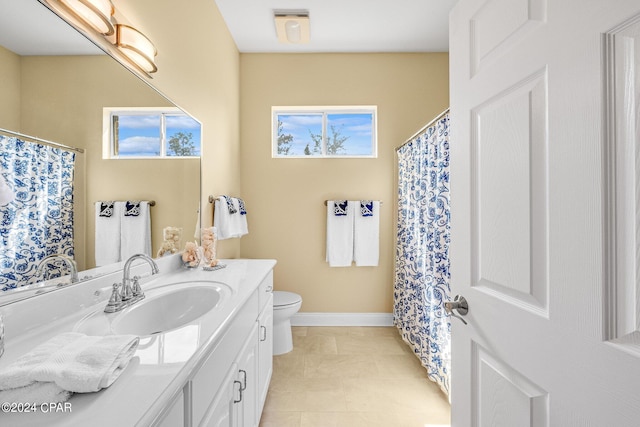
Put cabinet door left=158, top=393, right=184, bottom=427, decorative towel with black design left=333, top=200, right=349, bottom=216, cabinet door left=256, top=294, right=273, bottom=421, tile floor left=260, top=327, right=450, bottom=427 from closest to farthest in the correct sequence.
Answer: cabinet door left=158, top=393, right=184, bottom=427
cabinet door left=256, top=294, right=273, bottom=421
tile floor left=260, top=327, right=450, bottom=427
decorative towel with black design left=333, top=200, right=349, bottom=216

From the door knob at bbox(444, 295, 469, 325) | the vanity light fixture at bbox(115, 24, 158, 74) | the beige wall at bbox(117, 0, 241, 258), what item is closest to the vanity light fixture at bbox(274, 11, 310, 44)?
the beige wall at bbox(117, 0, 241, 258)

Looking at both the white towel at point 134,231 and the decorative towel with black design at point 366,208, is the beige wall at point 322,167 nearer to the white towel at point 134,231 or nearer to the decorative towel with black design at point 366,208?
the decorative towel with black design at point 366,208

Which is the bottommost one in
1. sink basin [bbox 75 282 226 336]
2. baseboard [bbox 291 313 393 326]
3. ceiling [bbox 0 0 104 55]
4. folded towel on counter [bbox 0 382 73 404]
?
baseboard [bbox 291 313 393 326]

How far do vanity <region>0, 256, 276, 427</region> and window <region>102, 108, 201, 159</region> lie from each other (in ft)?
1.77

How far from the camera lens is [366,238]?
9.22ft

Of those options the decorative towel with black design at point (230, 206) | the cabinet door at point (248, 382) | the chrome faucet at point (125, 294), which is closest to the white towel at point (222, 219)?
the decorative towel with black design at point (230, 206)

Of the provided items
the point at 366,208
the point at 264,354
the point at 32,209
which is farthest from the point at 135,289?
the point at 366,208

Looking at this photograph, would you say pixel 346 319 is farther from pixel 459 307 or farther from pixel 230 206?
pixel 459 307

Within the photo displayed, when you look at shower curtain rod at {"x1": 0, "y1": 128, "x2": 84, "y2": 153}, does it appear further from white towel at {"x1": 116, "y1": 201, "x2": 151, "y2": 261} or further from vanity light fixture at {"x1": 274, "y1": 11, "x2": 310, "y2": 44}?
vanity light fixture at {"x1": 274, "y1": 11, "x2": 310, "y2": 44}

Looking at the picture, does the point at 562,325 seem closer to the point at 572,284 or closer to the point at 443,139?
the point at 572,284

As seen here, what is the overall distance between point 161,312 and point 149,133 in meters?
0.85

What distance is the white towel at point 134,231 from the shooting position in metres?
1.22

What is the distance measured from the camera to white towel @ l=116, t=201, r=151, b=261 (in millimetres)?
1218

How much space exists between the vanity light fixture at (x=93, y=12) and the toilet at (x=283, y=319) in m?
1.85
